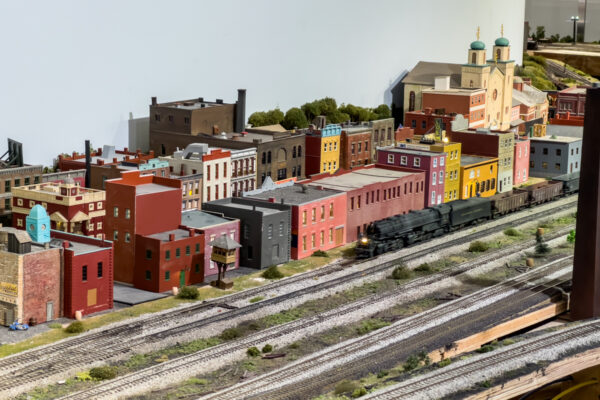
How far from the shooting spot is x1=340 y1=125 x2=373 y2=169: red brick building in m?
94.8

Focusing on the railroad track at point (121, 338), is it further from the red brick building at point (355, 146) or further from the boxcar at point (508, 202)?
the red brick building at point (355, 146)

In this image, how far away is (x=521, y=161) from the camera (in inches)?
4072

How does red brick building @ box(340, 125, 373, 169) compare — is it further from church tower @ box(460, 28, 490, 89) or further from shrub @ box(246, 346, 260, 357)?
shrub @ box(246, 346, 260, 357)

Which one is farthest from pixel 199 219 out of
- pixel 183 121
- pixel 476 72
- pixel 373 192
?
pixel 476 72

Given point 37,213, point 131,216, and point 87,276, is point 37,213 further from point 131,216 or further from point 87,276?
point 131,216

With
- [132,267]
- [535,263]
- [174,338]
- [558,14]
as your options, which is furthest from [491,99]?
[558,14]

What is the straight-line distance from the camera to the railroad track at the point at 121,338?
169 feet

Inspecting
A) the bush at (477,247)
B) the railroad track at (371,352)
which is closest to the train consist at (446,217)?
the bush at (477,247)

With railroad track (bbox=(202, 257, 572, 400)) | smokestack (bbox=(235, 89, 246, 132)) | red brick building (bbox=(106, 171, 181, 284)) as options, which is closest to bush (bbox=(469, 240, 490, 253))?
railroad track (bbox=(202, 257, 572, 400))

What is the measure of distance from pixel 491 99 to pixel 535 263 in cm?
4584

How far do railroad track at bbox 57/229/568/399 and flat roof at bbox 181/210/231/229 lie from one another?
11761mm

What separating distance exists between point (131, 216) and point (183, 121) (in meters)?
22.8

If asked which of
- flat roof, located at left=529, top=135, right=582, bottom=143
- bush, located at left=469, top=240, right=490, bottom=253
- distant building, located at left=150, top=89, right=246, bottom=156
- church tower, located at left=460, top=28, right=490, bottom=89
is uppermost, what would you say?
church tower, located at left=460, top=28, right=490, bottom=89

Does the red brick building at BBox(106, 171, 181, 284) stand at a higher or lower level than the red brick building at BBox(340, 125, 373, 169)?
lower
